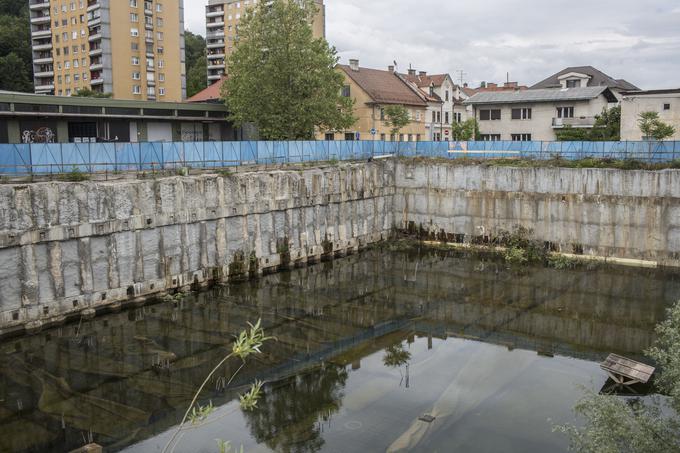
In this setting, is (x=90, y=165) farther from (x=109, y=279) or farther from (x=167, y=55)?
(x=167, y=55)

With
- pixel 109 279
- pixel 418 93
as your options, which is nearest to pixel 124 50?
pixel 418 93

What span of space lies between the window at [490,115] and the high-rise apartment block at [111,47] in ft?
153

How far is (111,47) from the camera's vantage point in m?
87.3

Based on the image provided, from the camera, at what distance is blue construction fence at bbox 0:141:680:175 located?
1294 inches

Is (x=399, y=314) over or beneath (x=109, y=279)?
beneath

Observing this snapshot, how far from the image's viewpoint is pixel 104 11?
8575 cm

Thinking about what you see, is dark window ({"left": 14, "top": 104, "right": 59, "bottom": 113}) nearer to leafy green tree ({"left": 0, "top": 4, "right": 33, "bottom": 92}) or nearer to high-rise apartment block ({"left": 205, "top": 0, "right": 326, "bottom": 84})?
leafy green tree ({"left": 0, "top": 4, "right": 33, "bottom": 92})

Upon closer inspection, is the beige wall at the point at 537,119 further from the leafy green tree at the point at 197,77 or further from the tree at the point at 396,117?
the leafy green tree at the point at 197,77

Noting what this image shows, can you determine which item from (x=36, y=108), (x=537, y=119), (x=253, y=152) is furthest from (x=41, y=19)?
(x=537, y=119)

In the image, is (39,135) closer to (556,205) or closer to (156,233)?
(156,233)

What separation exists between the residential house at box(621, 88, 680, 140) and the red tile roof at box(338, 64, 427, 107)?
2414cm

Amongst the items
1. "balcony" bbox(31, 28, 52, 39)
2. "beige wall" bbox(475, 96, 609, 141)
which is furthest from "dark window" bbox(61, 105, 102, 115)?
"balcony" bbox(31, 28, 52, 39)

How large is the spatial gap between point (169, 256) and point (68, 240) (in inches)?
236

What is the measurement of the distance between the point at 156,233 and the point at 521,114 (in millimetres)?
45197
